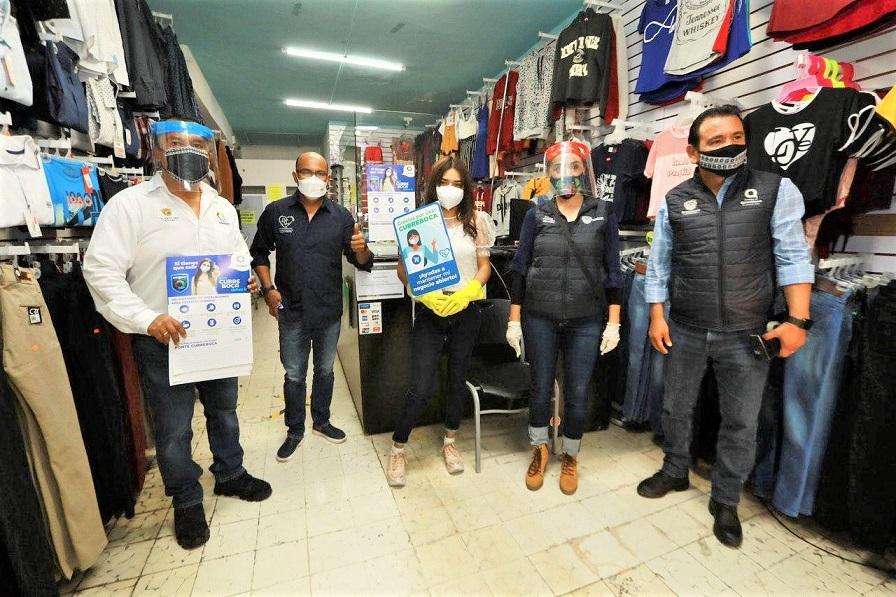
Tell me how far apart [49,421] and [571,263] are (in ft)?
7.08

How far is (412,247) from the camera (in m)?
2.05

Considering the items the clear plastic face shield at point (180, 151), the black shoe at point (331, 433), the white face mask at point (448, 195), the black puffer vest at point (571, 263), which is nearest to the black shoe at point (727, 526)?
the black puffer vest at point (571, 263)

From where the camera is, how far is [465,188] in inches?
82.4

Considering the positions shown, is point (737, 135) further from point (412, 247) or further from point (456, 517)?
point (456, 517)

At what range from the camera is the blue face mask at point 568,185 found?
1970 mm

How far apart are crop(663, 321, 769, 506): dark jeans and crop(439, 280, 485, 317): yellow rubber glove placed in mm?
996

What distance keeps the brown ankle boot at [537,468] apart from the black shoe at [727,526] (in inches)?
31.7

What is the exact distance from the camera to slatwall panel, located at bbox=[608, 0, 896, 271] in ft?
6.44

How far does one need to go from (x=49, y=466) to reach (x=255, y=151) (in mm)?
12469

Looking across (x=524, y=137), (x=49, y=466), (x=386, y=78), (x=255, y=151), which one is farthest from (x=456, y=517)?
(x=255, y=151)

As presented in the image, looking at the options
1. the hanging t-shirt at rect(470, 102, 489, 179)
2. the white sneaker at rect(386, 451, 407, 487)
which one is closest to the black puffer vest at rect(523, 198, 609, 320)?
the white sneaker at rect(386, 451, 407, 487)

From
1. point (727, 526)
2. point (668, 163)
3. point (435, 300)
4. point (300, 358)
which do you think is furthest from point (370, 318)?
point (668, 163)

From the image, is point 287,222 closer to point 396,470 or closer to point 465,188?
point 465,188

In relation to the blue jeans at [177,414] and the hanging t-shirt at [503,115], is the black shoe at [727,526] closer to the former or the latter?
the blue jeans at [177,414]
